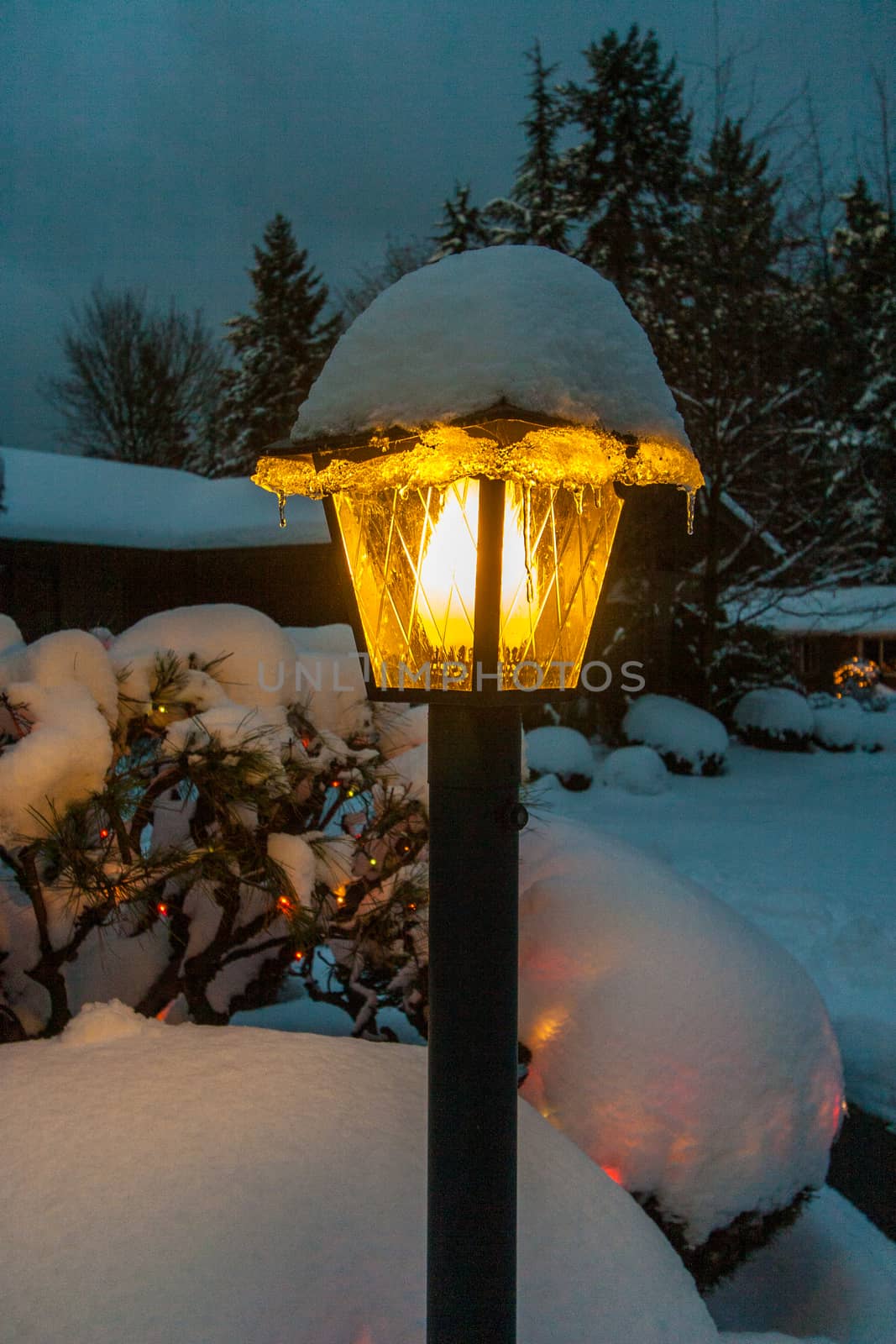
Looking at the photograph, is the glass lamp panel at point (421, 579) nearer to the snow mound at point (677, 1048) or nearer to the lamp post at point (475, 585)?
the lamp post at point (475, 585)

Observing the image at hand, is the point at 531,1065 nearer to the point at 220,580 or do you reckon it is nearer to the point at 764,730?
the point at 764,730

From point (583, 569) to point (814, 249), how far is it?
14434 mm

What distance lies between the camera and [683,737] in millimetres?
12797

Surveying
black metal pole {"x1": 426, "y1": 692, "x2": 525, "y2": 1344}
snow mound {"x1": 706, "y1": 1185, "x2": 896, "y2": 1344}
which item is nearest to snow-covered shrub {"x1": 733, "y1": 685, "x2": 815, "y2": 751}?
snow mound {"x1": 706, "y1": 1185, "x2": 896, "y2": 1344}

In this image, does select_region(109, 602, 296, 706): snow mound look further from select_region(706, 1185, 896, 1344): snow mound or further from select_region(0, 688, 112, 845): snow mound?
select_region(706, 1185, 896, 1344): snow mound

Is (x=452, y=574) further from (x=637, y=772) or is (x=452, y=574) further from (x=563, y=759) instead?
(x=637, y=772)

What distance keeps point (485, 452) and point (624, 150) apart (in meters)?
23.8

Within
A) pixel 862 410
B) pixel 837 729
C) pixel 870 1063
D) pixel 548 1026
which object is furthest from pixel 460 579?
pixel 862 410

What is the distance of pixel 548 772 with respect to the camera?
11500 millimetres

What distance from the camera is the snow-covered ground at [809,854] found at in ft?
15.6

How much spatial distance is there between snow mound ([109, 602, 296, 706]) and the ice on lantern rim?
1.80 meters

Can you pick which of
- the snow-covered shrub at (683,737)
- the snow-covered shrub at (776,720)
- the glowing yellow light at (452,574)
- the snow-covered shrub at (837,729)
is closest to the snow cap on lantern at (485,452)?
the glowing yellow light at (452,574)

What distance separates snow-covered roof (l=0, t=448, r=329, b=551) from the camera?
45.8 ft

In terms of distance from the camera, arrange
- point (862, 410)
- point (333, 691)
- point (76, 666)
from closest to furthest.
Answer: point (76, 666), point (333, 691), point (862, 410)
